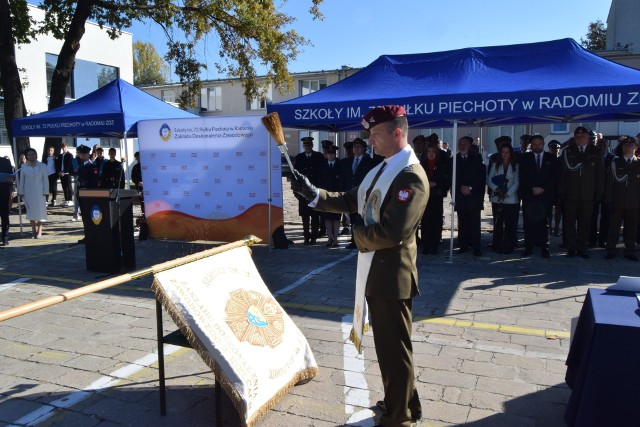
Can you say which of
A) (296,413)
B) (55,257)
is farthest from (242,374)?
(55,257)

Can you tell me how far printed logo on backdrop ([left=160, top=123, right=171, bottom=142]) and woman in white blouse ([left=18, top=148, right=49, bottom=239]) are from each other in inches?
116

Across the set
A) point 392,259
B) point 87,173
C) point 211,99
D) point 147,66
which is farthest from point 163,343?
point 147,66

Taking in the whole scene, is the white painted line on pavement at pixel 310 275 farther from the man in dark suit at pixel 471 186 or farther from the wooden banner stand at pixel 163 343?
the wooden banner stand at pixel 163 343

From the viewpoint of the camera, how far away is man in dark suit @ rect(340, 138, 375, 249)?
8.99m

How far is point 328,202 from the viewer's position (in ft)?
11.1

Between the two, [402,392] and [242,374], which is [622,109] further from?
[242,374]

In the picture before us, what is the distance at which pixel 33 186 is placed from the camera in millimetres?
10734

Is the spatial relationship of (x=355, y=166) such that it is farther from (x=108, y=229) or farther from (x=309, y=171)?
(x=108, y=229)

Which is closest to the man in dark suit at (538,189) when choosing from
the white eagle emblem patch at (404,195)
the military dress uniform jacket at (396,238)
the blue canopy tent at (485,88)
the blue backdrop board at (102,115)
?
the blue canopy tent at (485,88)

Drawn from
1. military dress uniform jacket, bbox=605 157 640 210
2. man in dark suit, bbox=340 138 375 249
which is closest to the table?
military dress uniform jacket, bbox=605 157 640 210

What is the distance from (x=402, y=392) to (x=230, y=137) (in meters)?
7.09

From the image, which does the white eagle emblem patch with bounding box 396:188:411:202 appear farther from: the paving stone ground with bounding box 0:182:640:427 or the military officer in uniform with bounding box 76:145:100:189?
the military officer in uniform with bounding box 76:145:100:189

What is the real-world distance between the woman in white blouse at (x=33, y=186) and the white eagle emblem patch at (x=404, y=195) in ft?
33.2

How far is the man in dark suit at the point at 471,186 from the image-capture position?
8578 mm
